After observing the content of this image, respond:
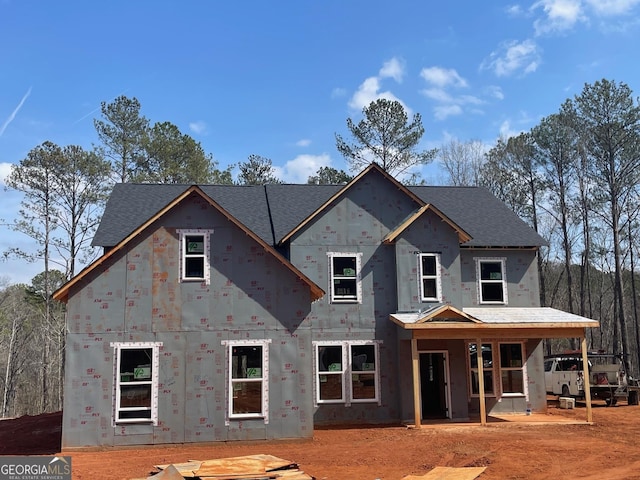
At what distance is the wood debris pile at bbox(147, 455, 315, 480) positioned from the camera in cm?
1109

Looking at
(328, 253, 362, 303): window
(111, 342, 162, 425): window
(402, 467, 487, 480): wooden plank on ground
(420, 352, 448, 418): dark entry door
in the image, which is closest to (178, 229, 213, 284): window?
(111, 342, 162, 425): window

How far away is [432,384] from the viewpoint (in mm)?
21953

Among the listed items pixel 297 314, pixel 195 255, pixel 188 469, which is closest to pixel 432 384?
pixel 297 314

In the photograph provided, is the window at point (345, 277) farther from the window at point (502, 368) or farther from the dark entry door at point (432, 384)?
the window at point (502, 368)

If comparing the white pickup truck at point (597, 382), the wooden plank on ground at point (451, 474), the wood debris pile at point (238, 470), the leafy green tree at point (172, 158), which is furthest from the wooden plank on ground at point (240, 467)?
the leafy green tree at point (172, 158)

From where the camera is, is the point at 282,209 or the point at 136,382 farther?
the point at 282,209

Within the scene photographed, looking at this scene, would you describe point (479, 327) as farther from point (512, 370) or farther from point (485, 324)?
point (512, 370)

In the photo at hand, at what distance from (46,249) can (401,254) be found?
81.6 ft

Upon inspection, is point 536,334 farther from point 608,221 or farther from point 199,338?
point 608,221

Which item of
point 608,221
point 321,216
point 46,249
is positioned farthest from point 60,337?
point 608,221

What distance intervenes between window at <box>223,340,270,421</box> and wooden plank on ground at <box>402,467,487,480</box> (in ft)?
18.6

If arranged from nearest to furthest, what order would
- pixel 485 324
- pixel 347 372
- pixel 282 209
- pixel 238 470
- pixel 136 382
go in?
pixel 238 470 → pixel 136 382 → pixel 485 324 → pixel 347 372 → pixel 282 209

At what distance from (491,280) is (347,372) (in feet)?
22.4

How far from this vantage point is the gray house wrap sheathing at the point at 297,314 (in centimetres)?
1623
